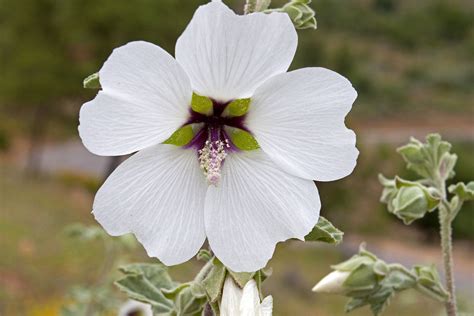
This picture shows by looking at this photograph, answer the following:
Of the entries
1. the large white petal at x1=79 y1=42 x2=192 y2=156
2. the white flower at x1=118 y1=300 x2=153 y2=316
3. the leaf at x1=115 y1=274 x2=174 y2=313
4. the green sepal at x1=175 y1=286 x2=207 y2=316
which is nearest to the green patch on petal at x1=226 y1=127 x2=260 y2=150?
the large white petal at x1=79 y1=42 x2=192 y2=156

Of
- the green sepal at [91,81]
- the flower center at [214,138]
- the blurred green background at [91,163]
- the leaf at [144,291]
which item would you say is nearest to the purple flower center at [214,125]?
the flower center at [214,138]

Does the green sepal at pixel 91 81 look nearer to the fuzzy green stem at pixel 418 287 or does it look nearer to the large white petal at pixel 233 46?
the large white petal at pixel 233 46

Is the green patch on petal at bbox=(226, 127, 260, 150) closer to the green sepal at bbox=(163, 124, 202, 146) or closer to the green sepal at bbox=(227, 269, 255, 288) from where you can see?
the green sepal at bbox=(163, 124, 202, 146)

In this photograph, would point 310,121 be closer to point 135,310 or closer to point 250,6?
point 250,6

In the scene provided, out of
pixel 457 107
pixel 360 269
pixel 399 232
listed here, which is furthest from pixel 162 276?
pixel 457 107

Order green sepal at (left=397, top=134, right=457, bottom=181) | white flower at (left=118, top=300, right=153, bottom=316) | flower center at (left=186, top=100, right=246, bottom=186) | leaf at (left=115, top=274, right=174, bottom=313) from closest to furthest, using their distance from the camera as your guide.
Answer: flower center at (left=186, top=100, right=246, bottom=186) → leaf at (left=115, top=274, right=174, bottom=313) → green sepal at (left=397, top=134, right=457, bottom=181) → white flower at (left=118, top=300, right=153, bottom=316)

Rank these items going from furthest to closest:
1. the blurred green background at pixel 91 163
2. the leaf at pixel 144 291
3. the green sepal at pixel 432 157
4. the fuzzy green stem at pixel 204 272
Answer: the blurred green background at pixel 91 163
the green sepal at pixel 432 157
the leaf at pixel 144 291
the fuzzy green stem at pixel 204 272
